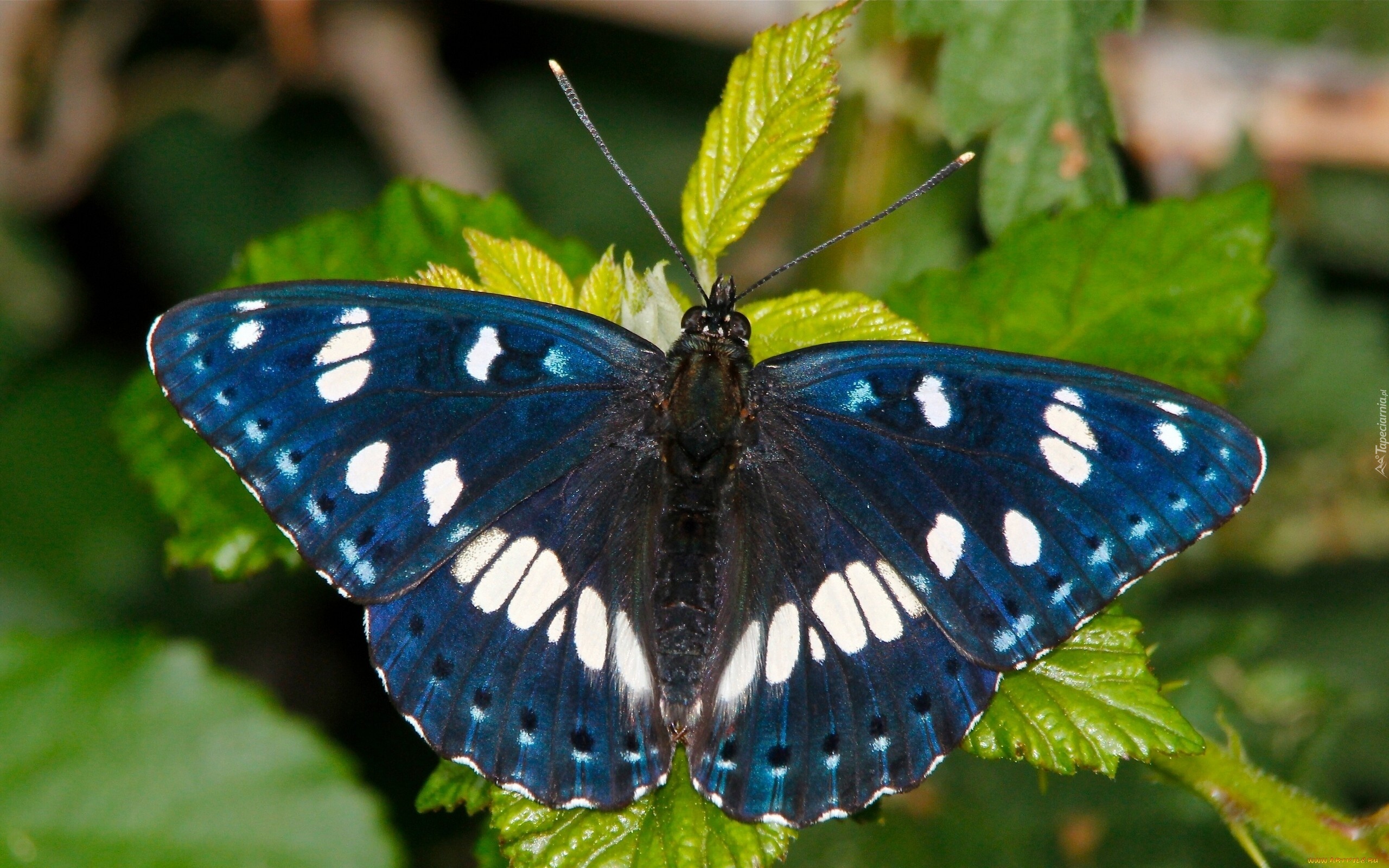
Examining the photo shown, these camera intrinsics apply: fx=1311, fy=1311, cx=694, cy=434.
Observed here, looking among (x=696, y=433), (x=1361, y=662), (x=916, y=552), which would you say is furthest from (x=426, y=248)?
(x=1361, y=662)

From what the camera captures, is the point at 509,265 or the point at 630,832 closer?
the point at 630,832

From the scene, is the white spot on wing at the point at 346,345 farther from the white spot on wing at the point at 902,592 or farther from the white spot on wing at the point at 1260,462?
the white spot on wing at the point at 1260,462

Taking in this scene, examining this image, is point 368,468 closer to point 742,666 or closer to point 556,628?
point 556,628

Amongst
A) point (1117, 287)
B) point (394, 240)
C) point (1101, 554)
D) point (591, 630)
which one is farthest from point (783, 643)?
point (394, 240)

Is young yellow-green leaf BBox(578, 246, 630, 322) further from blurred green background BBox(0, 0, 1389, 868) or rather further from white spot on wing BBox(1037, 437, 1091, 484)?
blurred green background BBox(0, 0, 1389, 868)

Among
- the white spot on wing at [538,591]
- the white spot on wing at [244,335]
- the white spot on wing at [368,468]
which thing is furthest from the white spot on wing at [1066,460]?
the white spot on wing at [244,335]

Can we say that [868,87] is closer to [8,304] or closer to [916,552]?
[916,552]

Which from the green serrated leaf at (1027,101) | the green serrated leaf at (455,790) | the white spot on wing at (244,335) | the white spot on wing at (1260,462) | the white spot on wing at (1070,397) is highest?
the green serrated leaf at (1027,101)
